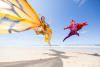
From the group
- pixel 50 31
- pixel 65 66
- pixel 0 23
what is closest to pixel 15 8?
pixel 0 23

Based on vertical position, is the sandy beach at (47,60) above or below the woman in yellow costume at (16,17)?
below

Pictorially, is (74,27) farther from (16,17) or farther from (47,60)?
(16,17)

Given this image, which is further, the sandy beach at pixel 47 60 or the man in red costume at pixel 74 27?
the man in red costume at pixel 74 27

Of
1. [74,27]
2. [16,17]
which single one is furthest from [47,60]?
[16,17]

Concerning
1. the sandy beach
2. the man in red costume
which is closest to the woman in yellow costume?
the sandy beach

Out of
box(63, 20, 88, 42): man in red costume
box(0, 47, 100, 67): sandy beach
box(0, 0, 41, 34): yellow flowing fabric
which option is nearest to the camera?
box(0, 0, 41, 34): yellow flowing fabric

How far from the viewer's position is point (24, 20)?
185 cm

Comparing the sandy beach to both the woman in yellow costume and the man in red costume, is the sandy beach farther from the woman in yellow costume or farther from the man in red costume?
the woman in yellow costume

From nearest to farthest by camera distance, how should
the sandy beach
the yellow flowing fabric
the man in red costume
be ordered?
the yellow flowing fabric, the sandy beach, the man in red costume

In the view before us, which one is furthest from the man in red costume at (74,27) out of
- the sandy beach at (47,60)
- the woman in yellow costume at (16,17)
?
the woman in yellow costume at (16,17)

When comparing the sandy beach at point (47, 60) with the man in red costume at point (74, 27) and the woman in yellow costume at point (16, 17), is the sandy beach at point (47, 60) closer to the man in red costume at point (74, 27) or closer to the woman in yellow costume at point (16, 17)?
the man in red costume at point (74, 27)

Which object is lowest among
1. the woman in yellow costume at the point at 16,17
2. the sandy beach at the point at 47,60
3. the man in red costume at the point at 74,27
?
the sandy beach at the point at 47,60

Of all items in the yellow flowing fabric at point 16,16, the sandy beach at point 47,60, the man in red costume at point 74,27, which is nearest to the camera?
the yellow flowing fabric at point 16,16

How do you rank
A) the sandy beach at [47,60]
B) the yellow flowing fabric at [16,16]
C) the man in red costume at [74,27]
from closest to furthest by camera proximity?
the yellow flowing fabric at [16,16] < the sandy beach at [47,60] < the man in red costume at [74,27]
